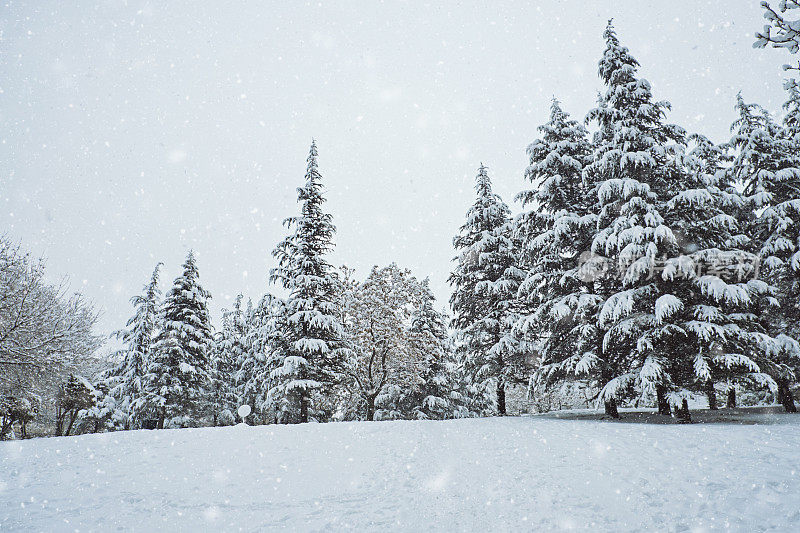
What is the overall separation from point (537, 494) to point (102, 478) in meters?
9.29

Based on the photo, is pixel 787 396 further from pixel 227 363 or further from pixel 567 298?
pixel 227 363

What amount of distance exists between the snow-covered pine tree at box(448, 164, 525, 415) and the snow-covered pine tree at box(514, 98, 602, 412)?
3.72ft

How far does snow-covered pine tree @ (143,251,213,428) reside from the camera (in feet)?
83.4

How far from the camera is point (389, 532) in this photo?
658cm

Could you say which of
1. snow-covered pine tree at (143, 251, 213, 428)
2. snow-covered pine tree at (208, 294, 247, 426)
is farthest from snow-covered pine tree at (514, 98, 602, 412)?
snow-covered pine tree at (208, 294, 247, 426)

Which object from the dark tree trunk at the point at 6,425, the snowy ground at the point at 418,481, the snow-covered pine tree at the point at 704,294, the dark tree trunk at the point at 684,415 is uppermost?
the snow-covered pine tree at the point at 704,294

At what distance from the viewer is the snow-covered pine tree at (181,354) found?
25.4m

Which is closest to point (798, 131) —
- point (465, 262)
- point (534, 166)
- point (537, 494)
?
point (534, 166)

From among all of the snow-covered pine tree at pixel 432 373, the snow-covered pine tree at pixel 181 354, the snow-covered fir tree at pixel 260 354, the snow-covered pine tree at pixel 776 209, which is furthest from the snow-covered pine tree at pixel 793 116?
the snow-covered pine tree at pixel 181 354

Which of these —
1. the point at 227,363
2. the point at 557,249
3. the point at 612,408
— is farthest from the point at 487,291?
the point at 227,363

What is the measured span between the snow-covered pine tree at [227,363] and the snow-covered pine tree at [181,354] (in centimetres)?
318

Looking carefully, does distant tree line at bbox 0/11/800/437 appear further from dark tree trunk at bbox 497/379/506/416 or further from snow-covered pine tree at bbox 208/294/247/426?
snow-covered pine tree at bbox 208/294/247/426

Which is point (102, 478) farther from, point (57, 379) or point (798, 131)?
point (798, 131)

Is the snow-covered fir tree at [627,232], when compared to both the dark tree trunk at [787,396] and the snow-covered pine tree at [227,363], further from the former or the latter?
the snow-covered pine tree at [227,363]
